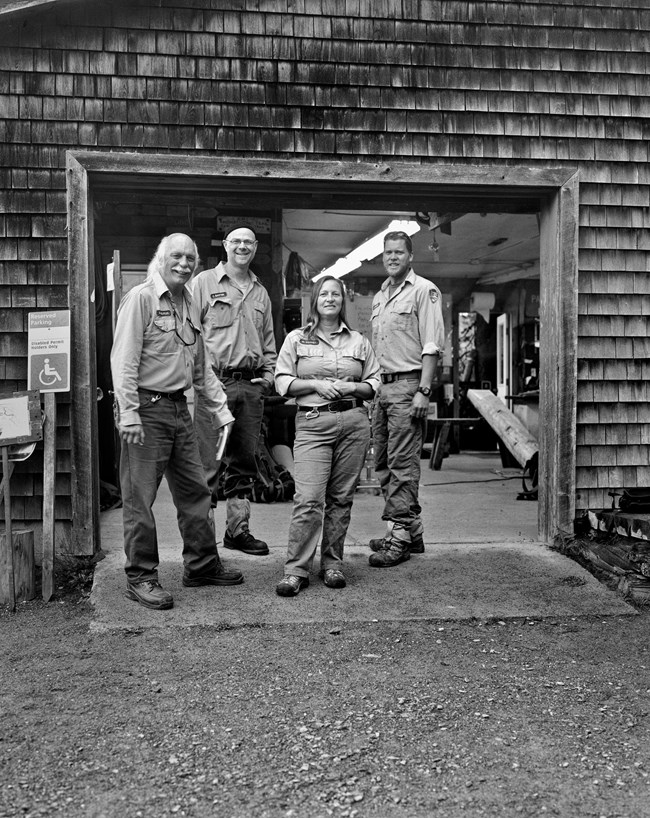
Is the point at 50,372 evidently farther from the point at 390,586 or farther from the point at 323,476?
the point at 390,586

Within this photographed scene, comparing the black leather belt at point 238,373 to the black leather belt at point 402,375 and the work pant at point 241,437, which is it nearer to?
the work pant at point 241,437

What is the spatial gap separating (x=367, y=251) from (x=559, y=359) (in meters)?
6.21

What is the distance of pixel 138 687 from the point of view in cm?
314

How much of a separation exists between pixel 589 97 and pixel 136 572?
12.5ft

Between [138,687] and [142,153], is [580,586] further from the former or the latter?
[142,153]

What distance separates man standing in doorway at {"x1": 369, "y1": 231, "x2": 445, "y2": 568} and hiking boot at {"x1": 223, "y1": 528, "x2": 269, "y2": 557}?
2.21 ft

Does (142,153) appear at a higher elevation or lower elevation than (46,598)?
higher

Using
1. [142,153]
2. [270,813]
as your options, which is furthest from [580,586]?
[142,153]

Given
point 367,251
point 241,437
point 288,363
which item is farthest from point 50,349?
point 367,251

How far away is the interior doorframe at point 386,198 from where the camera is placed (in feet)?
15.3

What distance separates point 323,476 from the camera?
165 inches

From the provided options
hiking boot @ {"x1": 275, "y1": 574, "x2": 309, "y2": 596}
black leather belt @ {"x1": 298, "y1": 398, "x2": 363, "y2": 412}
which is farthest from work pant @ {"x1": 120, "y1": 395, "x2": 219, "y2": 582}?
black leather belt @ {"x1": 298, "y1": 398, "x2": 363, "y2": 412}

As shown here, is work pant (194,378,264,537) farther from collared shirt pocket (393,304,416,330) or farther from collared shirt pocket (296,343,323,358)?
collared shirt pocket (393,304,416,330)

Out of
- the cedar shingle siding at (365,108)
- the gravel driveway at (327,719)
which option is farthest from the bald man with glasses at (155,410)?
the cedar shingle siding at (365,108)
